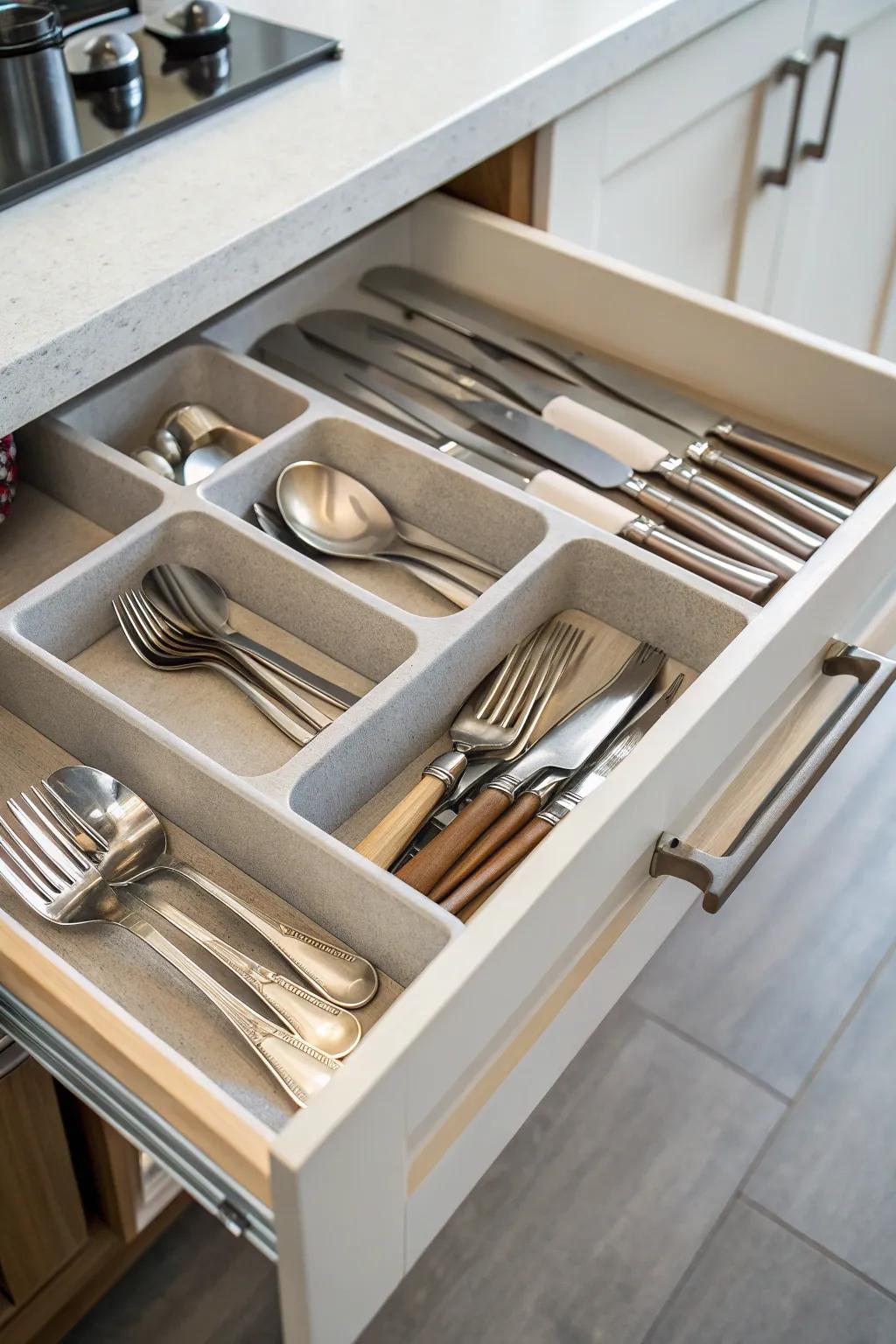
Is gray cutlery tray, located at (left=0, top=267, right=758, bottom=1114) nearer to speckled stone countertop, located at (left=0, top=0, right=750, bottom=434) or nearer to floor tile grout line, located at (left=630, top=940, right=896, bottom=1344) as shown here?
speckled stone countertop, located at (left=0, top=0, right=750, bottom=434)

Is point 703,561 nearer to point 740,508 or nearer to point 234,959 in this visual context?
point 740,508

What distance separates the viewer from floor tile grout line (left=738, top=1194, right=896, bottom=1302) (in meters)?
1.14

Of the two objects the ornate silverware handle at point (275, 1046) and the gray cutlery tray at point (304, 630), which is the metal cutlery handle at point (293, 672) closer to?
the gray cutlery tray at point (304, 630)

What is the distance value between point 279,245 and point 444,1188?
585 millimetres

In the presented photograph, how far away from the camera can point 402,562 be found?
0.83m

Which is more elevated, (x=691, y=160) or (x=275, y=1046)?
(x=691, y=160)

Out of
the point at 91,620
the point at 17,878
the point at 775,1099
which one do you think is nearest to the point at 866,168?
the point at 775,1099

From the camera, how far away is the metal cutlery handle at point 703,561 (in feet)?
2.55

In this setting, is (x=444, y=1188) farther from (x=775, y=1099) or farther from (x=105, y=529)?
(x=775, y=1099)

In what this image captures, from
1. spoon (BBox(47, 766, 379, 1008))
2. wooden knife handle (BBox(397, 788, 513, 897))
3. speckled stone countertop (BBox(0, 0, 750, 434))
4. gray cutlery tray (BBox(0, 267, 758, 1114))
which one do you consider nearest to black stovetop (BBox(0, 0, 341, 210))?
speckled stone countertop (BBox(0, 0, 750, 434))

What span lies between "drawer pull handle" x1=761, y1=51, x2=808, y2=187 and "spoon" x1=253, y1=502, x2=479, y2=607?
2.60 ft

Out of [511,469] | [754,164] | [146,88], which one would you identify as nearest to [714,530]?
[511,469]

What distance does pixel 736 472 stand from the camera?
0.88m

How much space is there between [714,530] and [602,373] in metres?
0.21
